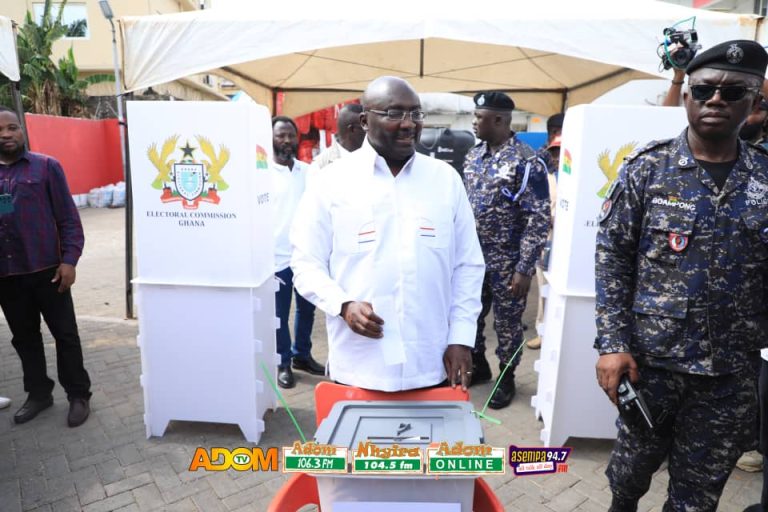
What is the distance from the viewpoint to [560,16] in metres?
3.55

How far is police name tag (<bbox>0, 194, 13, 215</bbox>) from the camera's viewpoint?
2988mm

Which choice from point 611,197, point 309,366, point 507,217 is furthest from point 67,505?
point 507,217

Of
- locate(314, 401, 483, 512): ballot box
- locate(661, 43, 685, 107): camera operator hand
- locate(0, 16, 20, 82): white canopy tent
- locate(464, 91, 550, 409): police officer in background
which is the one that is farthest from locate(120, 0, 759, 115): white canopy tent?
locate(314, 401, 483, 512): ballot box

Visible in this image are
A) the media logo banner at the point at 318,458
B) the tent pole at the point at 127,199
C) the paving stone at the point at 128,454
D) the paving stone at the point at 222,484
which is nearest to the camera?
the media logo banner at the point at 318,458

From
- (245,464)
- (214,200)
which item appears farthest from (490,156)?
(245,464)

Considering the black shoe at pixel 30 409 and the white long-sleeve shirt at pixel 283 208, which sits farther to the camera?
the white long-sleeve shirt at pixel 283 208

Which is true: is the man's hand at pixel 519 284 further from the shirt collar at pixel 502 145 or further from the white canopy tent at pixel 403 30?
the white canopy tent at pixel 403 30

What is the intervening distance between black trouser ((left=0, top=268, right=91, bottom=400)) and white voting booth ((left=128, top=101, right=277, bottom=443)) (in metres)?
0.67

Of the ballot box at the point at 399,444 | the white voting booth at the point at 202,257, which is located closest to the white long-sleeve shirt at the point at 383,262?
the ballot box at the point at 399,444

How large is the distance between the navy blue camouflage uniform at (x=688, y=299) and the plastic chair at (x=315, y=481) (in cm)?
61

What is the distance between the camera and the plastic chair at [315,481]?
5.01 ft

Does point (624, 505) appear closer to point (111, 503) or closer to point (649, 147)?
point (649, 147)

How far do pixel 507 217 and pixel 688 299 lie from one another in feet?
5.99

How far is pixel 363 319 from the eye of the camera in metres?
1.60
